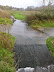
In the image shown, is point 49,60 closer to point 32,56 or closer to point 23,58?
point 32,56

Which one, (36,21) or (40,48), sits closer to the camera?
(40,48)

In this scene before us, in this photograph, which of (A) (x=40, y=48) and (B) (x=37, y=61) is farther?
(A) (x=40, y=48)

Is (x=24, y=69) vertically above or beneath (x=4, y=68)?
beneath

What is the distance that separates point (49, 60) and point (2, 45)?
2.43 metres

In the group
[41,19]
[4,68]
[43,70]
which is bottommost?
[43,70]

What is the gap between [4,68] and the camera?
134 inches

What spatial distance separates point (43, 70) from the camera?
4293mm

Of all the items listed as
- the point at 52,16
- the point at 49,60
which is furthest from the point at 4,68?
the point at 52,16

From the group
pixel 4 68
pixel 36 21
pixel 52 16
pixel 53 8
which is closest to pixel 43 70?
pixel 4 68

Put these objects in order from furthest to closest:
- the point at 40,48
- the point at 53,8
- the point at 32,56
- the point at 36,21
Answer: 1. the point at 53,8
2. the point at 36,21
3. the point at 40,48
4. the point at 32,56

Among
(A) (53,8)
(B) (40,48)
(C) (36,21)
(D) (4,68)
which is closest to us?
(D) (4,68)

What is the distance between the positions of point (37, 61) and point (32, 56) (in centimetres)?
45

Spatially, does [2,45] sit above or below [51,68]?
above

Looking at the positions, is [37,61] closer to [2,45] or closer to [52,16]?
[2,45]
